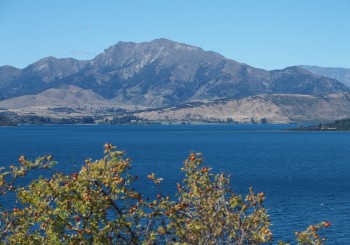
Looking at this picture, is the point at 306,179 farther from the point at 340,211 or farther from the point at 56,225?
the point at 56,225

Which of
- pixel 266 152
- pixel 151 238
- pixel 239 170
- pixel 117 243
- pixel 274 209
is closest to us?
pixel 151 238

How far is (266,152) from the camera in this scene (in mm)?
139000

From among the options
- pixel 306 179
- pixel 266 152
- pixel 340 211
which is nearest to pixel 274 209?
pixel 340 211

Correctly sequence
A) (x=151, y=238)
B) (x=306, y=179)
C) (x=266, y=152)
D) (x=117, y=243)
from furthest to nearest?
(x=266, y=152) → (x=306, y=179) → (x=117, y=243) → (x=151, y=238)

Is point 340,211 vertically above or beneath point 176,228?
beneath

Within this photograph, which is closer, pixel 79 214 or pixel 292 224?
pixel 79 214

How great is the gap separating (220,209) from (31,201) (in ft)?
13.4

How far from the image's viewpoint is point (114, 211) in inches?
531

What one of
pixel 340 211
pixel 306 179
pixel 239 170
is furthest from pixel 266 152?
pixel 340 211

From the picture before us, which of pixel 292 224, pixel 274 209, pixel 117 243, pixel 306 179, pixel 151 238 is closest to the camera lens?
pixel 151 238

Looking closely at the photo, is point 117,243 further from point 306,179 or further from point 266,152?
point 266,152

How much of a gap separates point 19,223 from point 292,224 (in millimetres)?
36191

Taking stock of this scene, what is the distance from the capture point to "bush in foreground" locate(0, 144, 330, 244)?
12.7 meters

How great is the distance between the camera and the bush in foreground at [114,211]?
12.7 m
